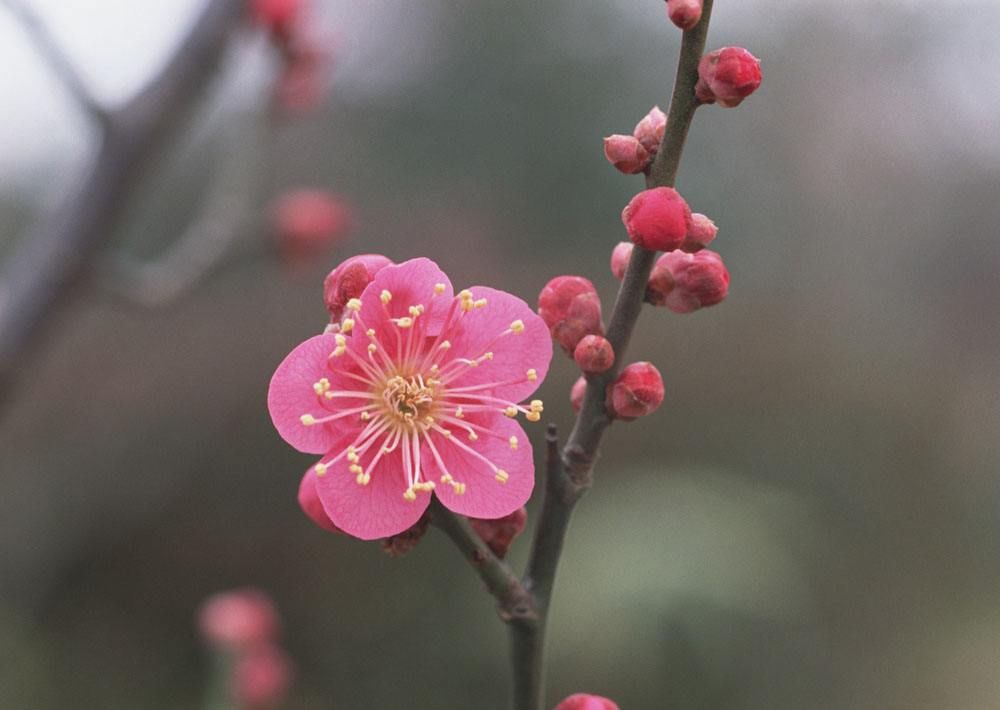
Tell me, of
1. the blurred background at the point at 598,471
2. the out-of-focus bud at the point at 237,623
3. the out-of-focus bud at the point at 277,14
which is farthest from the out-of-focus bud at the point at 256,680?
the out-of-focus bud at the point at 277,14

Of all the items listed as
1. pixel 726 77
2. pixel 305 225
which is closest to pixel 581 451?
pixel 726 77

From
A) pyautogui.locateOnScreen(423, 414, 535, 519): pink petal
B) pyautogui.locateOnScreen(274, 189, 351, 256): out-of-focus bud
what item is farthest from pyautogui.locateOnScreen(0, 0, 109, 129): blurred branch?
pyautogui.locateOnScreen(423, 414, 535, 519): pink petal

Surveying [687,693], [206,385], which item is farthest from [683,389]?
[206,385]

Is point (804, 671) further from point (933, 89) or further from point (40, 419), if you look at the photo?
point (933, 89)

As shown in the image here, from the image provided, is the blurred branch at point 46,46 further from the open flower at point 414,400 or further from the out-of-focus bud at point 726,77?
the out-of-focus bud at point 726,77

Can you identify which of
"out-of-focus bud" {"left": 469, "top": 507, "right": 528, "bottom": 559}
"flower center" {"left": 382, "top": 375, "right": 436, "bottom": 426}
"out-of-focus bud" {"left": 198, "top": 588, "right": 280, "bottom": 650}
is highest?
A: "flower center" {"left": 382, "top": 375, "right": 436, "bottom": 426}

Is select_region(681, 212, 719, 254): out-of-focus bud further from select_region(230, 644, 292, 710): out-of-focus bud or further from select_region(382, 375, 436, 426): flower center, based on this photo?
select_region(230, 644, 292, 710): out-of-focus bud

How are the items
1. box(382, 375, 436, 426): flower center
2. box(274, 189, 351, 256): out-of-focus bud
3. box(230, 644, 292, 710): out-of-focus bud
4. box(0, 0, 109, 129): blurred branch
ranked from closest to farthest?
box(382, 375, 436, 426): flower center < box(0, 0, 109, 129): blurred branch < box(230, 644, 292, 710): out-of-focus bud < box(274, 189, 351, 256): out-of-focus bud
